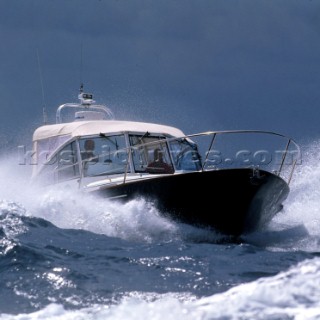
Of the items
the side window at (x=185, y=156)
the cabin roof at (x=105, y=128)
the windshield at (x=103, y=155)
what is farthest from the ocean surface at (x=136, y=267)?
the side window at (x=185, y=156)

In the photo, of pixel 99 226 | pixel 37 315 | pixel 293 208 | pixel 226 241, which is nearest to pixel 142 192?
pixel 99 226

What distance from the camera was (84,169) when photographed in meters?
11.4

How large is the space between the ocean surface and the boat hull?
163mm

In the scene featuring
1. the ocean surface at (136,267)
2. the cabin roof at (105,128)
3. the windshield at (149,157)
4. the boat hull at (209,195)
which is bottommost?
the ocean surface at (136,267)

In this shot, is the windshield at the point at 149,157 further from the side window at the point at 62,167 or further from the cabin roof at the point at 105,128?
the side window at the point at 62,167

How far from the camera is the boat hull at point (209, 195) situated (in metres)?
9.44

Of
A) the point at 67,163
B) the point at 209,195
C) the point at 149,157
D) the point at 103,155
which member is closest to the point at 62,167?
the point at 67,163

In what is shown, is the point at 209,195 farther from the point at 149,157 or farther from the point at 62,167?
the point at 62,167

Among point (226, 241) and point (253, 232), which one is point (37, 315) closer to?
point (226, 241)

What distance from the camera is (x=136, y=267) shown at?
6367mm

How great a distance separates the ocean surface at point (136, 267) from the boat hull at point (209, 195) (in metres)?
0.16

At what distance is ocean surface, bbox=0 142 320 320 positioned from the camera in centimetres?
452

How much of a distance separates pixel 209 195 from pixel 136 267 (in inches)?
131

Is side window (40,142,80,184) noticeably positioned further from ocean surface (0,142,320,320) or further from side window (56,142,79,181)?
ocean surface (0,142,320,320)
